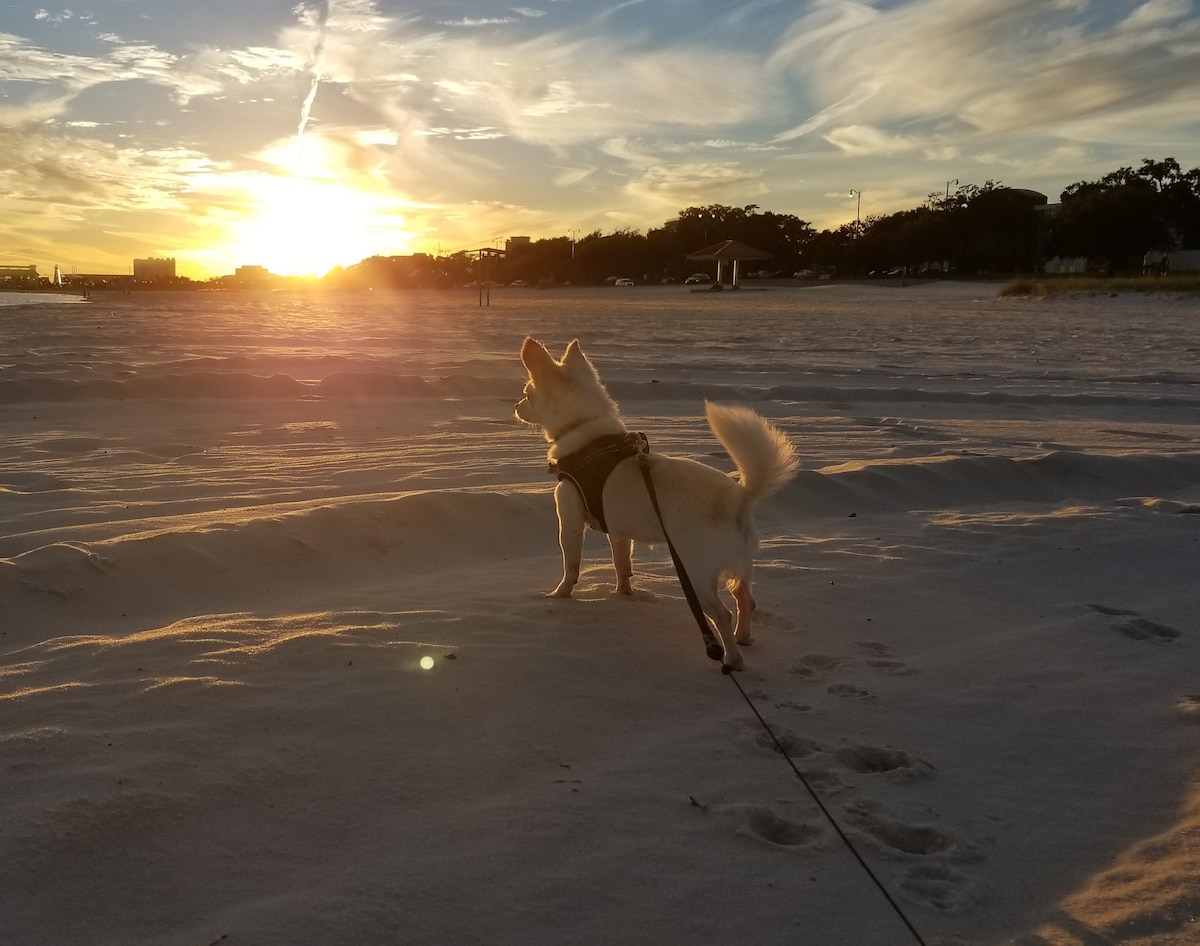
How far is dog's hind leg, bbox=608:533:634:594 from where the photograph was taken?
4492mm

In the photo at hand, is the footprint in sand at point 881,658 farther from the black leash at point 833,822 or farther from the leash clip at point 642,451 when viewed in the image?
the leash clip at point 642,451

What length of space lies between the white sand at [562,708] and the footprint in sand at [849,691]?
2cm

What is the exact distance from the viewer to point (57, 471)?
696 centimetres

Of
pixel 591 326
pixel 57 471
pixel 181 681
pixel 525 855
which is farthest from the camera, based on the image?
pixel 591 326

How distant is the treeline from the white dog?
68356 millimetres

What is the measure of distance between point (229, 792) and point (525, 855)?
0.93m

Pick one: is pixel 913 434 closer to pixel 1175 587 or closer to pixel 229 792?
pixel 1175 587

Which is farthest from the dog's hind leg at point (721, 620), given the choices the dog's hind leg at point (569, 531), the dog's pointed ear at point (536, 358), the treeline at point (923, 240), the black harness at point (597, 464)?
the treeline at point (923, 240)

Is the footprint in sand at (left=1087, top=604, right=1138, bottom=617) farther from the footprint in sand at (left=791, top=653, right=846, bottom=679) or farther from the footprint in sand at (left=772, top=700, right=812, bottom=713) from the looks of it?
the footprint in sand at (left=772, top=700, right=812, bottom=713)

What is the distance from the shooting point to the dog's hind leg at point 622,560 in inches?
177

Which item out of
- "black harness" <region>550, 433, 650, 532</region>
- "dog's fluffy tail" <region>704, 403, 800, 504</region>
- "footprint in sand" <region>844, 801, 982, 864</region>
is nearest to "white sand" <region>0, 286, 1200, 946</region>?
"footprint in sand" <region>844, 801, 982, 864</region>

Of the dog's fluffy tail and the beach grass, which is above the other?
the beach grass

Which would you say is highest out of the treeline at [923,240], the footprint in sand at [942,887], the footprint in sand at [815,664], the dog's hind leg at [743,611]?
the treeline at [923,240]

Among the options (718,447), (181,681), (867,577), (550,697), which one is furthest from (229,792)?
(718,447)
